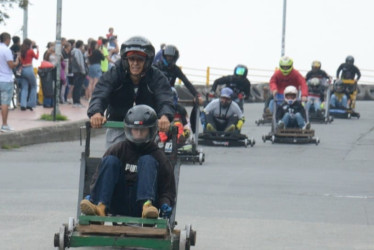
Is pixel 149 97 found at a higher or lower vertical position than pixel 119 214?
higher

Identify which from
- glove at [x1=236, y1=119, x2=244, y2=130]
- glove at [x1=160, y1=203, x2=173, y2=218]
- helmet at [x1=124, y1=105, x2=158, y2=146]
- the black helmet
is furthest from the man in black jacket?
glove at [x1=236, y1=119, x2=244, y2=130]

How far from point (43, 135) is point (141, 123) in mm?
14934

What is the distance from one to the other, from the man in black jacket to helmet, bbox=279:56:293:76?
1643 cm

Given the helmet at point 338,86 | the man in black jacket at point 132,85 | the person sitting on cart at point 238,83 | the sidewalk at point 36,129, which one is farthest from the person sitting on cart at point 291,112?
the man in black jacket at point 132,85

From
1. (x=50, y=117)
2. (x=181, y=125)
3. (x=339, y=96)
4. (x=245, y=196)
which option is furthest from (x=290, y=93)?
(x=245, y=196)

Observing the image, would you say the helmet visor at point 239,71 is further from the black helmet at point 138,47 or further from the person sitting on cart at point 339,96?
the black helmet at point 138,47

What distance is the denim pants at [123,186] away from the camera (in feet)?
31.2

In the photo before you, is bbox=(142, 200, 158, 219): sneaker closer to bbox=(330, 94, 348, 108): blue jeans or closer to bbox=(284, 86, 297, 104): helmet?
bbox=(284, 86, 297, 104): helmet

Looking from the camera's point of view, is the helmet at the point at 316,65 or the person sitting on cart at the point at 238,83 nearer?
the person sitting on cart at the point at 238,83

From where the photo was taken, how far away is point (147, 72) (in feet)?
35.9

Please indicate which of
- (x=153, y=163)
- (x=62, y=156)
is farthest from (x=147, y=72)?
(x=62, y=156)

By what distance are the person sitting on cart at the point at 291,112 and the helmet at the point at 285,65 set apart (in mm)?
889

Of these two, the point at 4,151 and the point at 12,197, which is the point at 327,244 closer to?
the point at 12,197

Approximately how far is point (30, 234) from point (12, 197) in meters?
3.23
